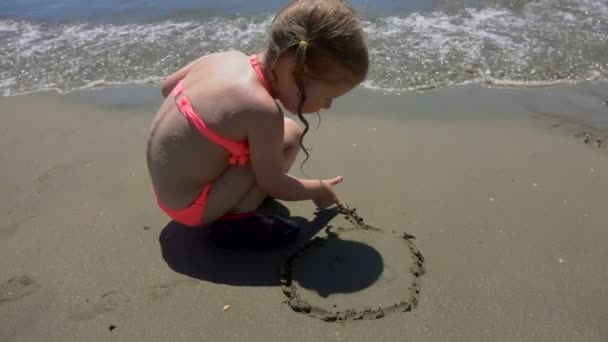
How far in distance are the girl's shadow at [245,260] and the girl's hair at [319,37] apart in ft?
2.40

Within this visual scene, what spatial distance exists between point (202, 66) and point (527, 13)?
143 inches

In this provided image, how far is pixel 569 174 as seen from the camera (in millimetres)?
2650

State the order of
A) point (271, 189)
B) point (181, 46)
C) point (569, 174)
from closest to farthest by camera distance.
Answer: point (271, 189) → point (569, 174) → point (181, 46)

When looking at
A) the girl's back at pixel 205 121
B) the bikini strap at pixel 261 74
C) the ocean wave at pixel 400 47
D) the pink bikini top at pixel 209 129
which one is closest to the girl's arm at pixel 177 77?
the girl's back at pixel 205 121

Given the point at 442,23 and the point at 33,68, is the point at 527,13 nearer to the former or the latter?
the point at 442,23

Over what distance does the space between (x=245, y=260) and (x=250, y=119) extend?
607 mm

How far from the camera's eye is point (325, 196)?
2.36 m

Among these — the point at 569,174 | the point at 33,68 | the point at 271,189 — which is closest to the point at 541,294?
the point at 569,174

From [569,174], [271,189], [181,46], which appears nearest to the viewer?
[271,189]

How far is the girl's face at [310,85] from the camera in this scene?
1.92 meters

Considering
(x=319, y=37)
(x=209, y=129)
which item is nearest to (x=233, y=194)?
(x=209, y=129)

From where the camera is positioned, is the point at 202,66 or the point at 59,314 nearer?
the point at 59,314

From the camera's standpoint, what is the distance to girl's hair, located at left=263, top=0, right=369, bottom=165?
1815mm

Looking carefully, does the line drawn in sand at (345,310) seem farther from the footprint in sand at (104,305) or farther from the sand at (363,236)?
the footprint in sand at (104,305)
